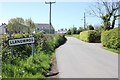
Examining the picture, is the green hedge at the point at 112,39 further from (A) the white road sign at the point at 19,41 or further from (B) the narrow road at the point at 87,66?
(A) the white road sign at the point at 19,41

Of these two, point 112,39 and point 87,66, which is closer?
point 87,66

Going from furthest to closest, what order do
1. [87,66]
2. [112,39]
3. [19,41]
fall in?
[112,39], [87,66], [19,41]

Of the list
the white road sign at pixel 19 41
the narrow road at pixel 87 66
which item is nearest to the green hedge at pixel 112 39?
the narrow road at pixel 87 66

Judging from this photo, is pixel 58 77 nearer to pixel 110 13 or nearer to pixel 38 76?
pixel 38 76

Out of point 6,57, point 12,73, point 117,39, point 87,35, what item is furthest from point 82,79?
point 87,35

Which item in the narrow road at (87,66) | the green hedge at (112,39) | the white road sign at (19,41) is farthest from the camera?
the green hedge at (112,39)

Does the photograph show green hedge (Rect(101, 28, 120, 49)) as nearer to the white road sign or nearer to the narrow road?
the narrow road

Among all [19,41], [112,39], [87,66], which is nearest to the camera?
[19,41]

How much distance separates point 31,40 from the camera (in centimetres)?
1416

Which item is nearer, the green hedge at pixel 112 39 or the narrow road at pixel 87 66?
the narrow road at pixel 87 66

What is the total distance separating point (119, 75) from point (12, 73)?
15.0ft

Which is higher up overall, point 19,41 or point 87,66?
point 19,41

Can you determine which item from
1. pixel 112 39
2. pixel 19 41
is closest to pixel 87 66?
pixel 19 41

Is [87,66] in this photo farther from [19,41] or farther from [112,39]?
[112,39]
